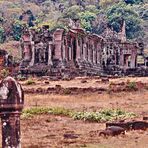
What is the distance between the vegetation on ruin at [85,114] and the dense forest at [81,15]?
79.6 metres

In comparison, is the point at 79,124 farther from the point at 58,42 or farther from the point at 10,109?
the point at 58,42

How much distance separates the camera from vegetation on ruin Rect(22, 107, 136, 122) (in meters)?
27.7

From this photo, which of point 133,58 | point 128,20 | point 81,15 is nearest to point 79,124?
point 133,58

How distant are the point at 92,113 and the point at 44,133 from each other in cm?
581

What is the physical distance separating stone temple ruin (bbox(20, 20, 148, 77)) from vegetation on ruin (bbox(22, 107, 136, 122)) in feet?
110

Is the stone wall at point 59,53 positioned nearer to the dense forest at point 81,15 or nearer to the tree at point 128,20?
the dense forest at point 81,15

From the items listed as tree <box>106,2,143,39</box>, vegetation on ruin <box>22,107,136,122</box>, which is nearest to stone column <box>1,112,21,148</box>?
vegetation on ruin <box>22,107,136,122</box>

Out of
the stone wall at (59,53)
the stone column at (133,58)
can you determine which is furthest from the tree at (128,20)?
the stone wall at (59,53)

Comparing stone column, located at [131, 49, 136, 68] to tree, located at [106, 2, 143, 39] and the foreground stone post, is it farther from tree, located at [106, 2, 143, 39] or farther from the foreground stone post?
the foreground stone post

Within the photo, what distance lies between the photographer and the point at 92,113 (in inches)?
1118

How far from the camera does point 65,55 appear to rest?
2734 inches

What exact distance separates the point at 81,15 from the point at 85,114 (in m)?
123

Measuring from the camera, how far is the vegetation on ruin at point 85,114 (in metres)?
27.7

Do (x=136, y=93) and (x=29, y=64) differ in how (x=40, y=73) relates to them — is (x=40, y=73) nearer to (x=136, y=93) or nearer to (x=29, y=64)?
(x=29, y=64)
